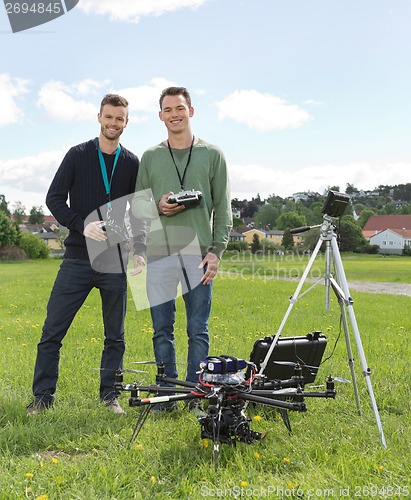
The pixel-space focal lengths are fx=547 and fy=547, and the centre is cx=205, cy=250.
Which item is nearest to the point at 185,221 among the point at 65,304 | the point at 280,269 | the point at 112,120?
the point at 112,120

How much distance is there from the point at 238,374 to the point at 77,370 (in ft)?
9.79

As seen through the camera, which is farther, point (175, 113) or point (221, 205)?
point (221, 205)

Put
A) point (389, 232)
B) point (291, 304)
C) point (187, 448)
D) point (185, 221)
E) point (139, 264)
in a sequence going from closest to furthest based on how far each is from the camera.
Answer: point (187, 448), point (291, 304), point (185, 221), point (139, 264), point (389, 232)

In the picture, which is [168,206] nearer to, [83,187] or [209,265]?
[209,265]

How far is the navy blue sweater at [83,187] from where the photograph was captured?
5078 millimetres

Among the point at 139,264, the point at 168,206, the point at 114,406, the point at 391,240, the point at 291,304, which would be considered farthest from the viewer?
the point at 391,240

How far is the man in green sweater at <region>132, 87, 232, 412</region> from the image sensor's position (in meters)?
4.88

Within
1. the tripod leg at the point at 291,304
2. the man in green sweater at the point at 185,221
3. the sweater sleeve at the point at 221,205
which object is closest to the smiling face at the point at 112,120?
the man in green sweater at the point at 185,221

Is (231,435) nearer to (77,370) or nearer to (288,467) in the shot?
(288,467)

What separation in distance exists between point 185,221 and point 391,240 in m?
74.0

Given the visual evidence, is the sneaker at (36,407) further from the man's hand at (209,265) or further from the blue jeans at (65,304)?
the man's hand at (209,265)

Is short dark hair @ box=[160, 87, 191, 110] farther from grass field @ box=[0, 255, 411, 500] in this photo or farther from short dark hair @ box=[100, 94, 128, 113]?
grass field @ box=[0, 255, 411, 500]

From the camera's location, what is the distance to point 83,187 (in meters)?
5.11

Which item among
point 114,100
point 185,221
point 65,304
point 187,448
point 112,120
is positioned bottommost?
point 187,448
